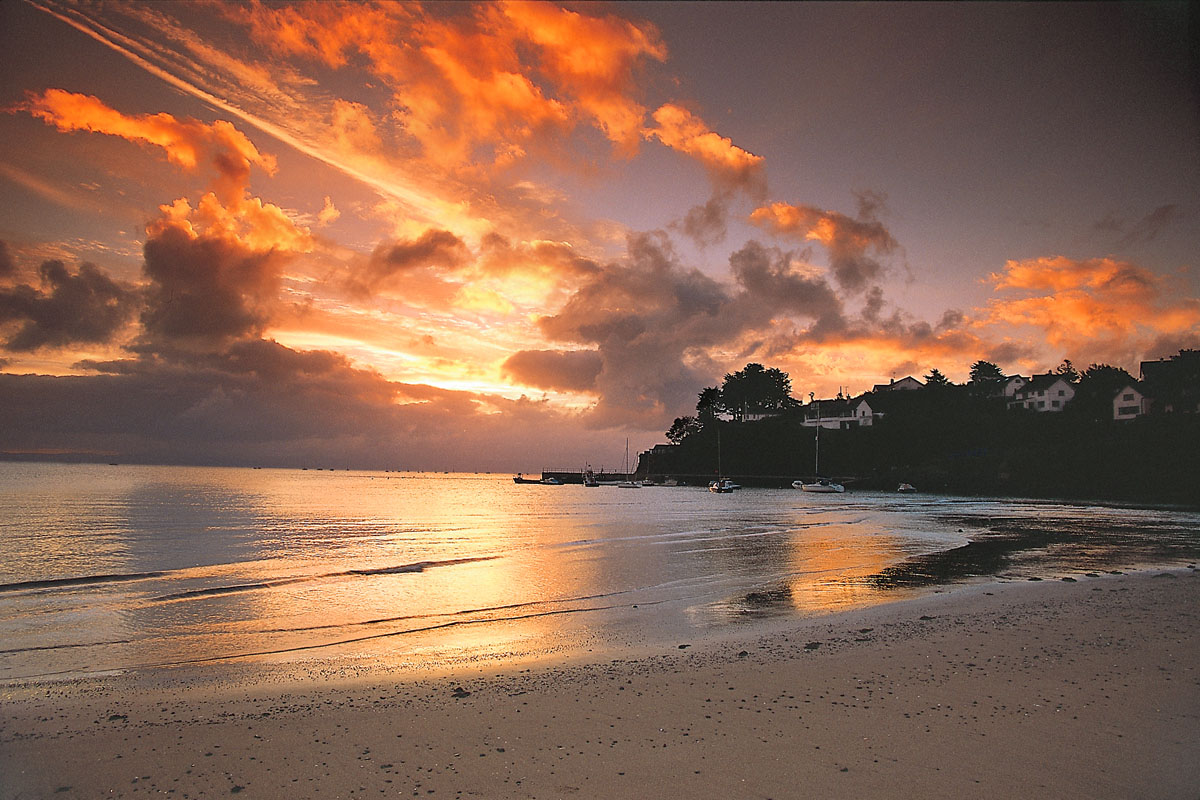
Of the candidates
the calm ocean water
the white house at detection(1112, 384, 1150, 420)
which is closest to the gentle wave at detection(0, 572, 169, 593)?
the calm ocean water

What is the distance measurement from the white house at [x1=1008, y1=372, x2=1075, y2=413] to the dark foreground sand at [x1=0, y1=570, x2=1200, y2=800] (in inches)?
5160

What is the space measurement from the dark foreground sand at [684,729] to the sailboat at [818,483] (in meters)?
103

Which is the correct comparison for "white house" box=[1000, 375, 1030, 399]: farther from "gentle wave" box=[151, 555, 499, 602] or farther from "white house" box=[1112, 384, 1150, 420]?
"gentle wave" box=[151, 555, 499, 602]

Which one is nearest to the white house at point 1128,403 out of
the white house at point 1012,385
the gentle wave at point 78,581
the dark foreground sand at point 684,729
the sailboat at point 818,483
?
the white house at point 1012,385

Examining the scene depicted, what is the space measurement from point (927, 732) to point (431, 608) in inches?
518

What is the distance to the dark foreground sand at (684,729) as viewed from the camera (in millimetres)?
5812

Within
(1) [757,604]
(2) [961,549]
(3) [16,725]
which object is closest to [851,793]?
(3) [16,725]

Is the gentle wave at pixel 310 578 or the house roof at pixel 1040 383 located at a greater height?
the house roof at pixel 1040 383

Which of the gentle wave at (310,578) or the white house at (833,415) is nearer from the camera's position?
the gentle wave at (310,578)

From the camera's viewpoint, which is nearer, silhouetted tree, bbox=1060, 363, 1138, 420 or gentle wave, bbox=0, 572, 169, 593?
gentle wave, bbox=0, 572, 169, 593

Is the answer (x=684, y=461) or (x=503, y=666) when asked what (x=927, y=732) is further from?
(x=684, y=461)

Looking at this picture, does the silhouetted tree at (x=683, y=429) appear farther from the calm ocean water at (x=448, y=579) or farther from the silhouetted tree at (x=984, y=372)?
the calm ocean water at (x=448, y=579)

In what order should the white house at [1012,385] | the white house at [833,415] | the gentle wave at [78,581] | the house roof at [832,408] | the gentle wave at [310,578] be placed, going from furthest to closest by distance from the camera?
the house roof at [832,408], the white house at [833,415], the white house at [1012,385], the gentle wave at [78,581], the gentle wave at [310,578]

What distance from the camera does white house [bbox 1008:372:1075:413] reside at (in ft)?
386
